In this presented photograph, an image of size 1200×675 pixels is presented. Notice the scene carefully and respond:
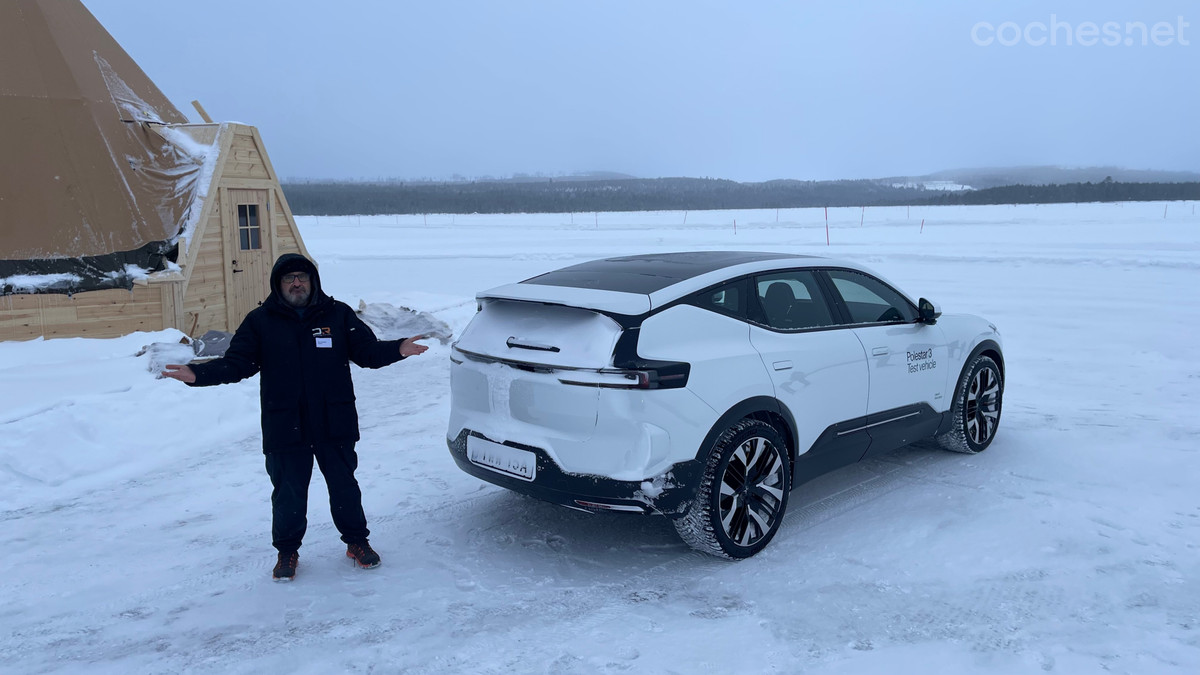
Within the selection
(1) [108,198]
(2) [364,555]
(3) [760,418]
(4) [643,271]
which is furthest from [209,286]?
(3) [760,418]

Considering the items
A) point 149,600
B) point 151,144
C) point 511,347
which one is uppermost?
point 151,144

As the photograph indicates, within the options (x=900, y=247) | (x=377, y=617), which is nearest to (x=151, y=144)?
(x=377, y=617)

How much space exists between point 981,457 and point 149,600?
5.70 metres

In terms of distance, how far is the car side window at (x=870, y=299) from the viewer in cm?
585

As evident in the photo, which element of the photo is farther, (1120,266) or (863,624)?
(1120,266)

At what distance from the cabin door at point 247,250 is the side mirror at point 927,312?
28.4 ft

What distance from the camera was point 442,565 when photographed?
4.69m

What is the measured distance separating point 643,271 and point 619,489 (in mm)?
1444

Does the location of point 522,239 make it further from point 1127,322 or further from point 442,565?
point 442,565

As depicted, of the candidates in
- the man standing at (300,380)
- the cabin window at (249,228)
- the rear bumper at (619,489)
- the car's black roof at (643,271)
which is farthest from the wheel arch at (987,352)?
the cabin window at (249,228)

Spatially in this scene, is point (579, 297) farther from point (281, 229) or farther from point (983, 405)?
point (281, 229)

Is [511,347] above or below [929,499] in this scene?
above

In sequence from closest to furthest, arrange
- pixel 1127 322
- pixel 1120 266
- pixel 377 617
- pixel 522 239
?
pixel 377 617, pixel 1127 322, pixel 1120 266, pixel 522 239

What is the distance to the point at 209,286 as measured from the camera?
1122 centimetres
